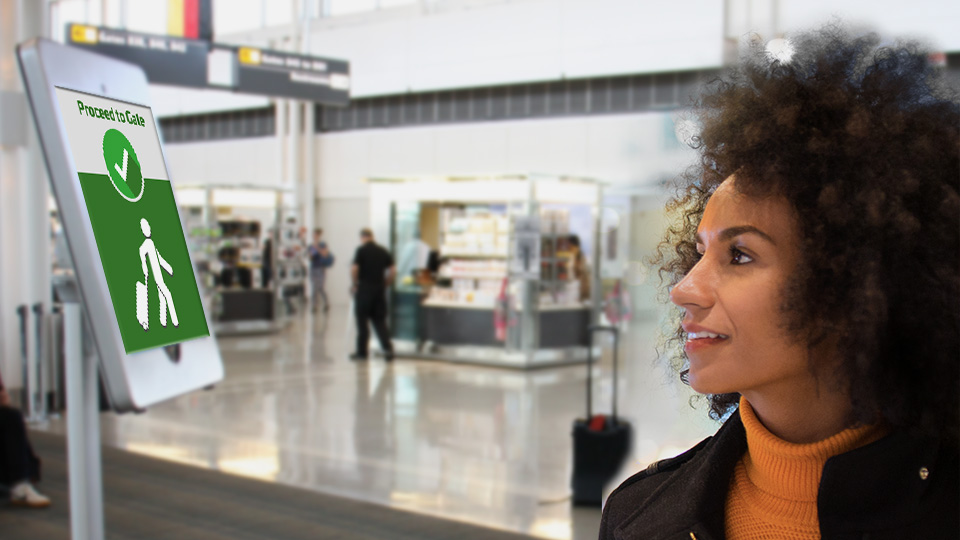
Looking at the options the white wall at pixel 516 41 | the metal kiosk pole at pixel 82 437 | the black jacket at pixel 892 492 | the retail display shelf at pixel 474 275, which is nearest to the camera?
the black jacket at pixel 892 492

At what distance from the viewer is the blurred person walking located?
19344 millimetres

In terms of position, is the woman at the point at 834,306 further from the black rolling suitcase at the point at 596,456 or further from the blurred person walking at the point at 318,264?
the blurred person walking at the point at 318,264

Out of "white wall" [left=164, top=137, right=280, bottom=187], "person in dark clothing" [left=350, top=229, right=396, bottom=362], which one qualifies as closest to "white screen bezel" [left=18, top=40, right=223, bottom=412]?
"person in dark clothing" [left=350, top=229, right=396, bottom=362]

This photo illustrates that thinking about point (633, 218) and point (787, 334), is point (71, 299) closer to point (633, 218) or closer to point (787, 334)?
point (787, 334)

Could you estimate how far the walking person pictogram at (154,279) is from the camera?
157cm

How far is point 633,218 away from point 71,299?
14.4m

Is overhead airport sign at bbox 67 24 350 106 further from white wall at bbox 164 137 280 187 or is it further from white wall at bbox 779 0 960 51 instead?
white wall at bbox 164 137 280 187

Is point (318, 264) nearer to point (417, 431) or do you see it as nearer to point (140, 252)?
point (417, 431)

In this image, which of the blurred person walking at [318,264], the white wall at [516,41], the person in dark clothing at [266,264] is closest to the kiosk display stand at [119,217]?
the person in dark clothing at [266,264]

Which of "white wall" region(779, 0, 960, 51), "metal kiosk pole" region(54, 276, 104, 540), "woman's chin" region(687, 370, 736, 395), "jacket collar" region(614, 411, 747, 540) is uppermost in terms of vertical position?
"white wall" region(779, 0, 960, 51)

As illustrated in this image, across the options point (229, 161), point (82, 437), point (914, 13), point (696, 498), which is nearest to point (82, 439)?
point (82, 437)

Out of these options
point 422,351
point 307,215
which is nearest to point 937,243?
point 422,351

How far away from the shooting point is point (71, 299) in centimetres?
263

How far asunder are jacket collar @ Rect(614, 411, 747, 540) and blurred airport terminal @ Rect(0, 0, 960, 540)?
24 centimetres
